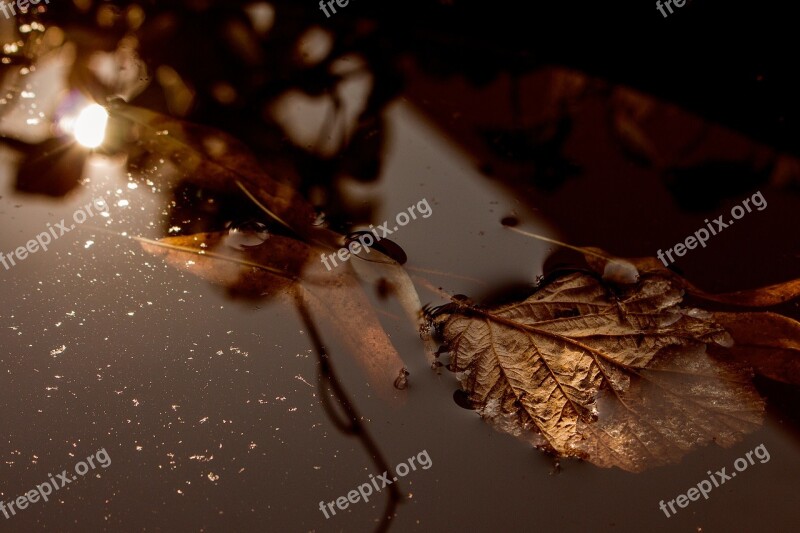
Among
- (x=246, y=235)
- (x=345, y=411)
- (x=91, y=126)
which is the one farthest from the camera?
(x=91, y=126)

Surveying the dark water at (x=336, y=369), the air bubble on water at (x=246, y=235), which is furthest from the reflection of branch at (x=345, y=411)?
the air bubble on water at (x=246, y=235)

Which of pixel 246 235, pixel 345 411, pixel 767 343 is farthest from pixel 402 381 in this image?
pixel 767 343

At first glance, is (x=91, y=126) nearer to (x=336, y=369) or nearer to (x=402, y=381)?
(x=336, y=369)

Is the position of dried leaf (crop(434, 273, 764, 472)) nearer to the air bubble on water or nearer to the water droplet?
the water droplet

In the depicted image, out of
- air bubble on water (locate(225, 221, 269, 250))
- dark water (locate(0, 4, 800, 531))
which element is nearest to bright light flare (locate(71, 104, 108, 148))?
dark water (locate(0, 4, 800, 531))

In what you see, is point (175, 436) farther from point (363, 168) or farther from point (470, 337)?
point (363, 168)

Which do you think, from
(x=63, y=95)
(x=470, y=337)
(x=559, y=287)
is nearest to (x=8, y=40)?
(x=63, y=95)
